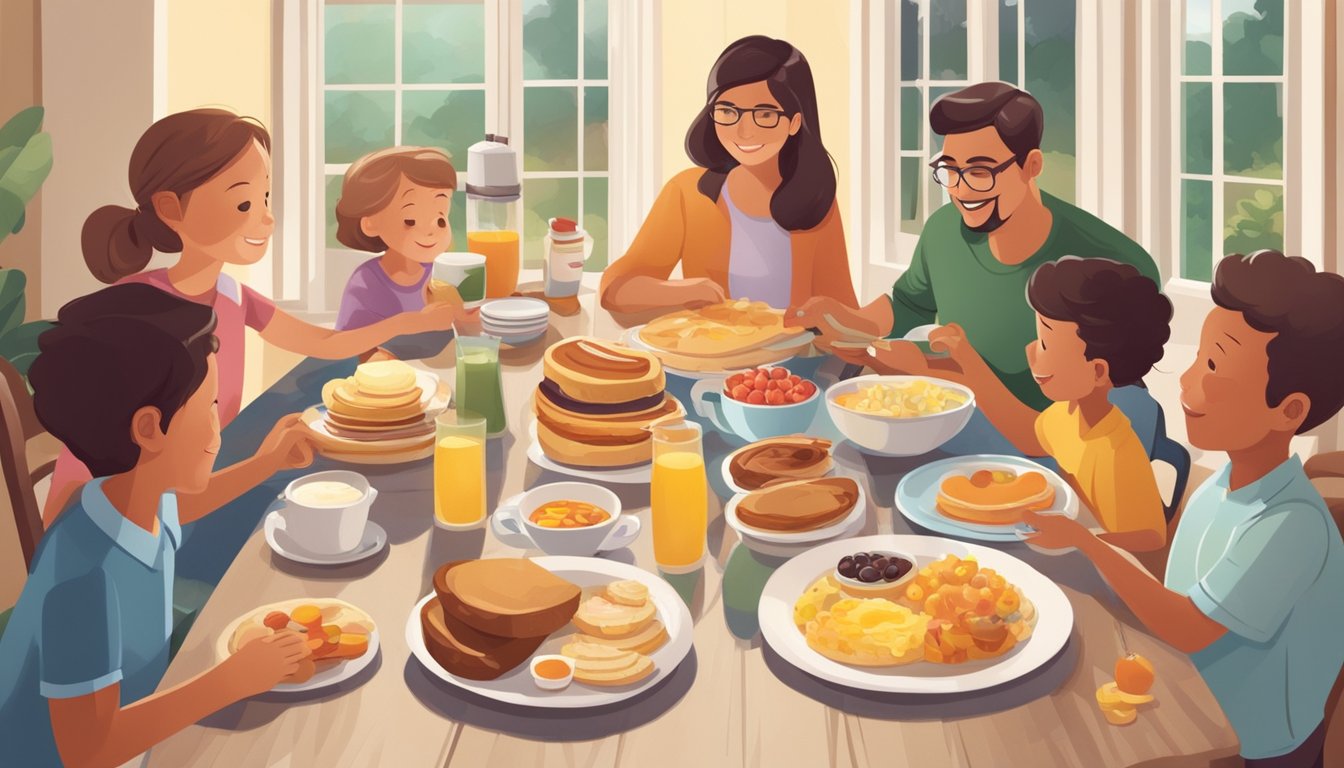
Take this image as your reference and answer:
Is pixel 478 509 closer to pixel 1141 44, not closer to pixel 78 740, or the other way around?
pixel 78 740

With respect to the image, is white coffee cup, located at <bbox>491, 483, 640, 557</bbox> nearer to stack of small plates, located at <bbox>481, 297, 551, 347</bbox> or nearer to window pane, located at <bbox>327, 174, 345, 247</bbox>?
stack of small plates, located at <bbox>481, 297, 551, 347</bbox>

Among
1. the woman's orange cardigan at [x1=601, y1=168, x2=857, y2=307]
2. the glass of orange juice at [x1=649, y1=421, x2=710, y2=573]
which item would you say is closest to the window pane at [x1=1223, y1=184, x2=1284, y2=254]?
the woman's orange cardigan at [x1=601, y1=168, x2=857, y2=307]

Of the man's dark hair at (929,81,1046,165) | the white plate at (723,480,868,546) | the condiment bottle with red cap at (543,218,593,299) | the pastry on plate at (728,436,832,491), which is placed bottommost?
the white plate at (723,480,868,546)

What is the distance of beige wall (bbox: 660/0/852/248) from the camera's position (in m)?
4.84

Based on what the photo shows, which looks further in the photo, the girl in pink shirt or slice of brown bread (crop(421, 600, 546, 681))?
the girl in pink shirt

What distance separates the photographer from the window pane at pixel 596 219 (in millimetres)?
5027

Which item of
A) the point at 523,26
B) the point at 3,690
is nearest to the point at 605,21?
the point at 523,26

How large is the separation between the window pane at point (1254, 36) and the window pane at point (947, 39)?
3.52ft

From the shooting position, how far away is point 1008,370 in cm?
266

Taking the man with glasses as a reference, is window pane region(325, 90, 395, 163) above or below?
above

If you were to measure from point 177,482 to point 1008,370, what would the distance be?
70.7 inches

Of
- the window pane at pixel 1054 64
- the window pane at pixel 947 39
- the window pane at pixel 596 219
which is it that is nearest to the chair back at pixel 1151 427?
the window pane at pixel 1054 64

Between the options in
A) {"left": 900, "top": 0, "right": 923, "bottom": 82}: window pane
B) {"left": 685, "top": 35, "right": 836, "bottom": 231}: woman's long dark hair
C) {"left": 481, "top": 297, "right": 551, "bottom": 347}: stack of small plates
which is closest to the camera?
{"left": 685, "top": 35, "right": 836, "bottom": 231}: woman's long dark hair

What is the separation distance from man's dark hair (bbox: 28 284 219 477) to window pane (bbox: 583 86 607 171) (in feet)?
12.1
